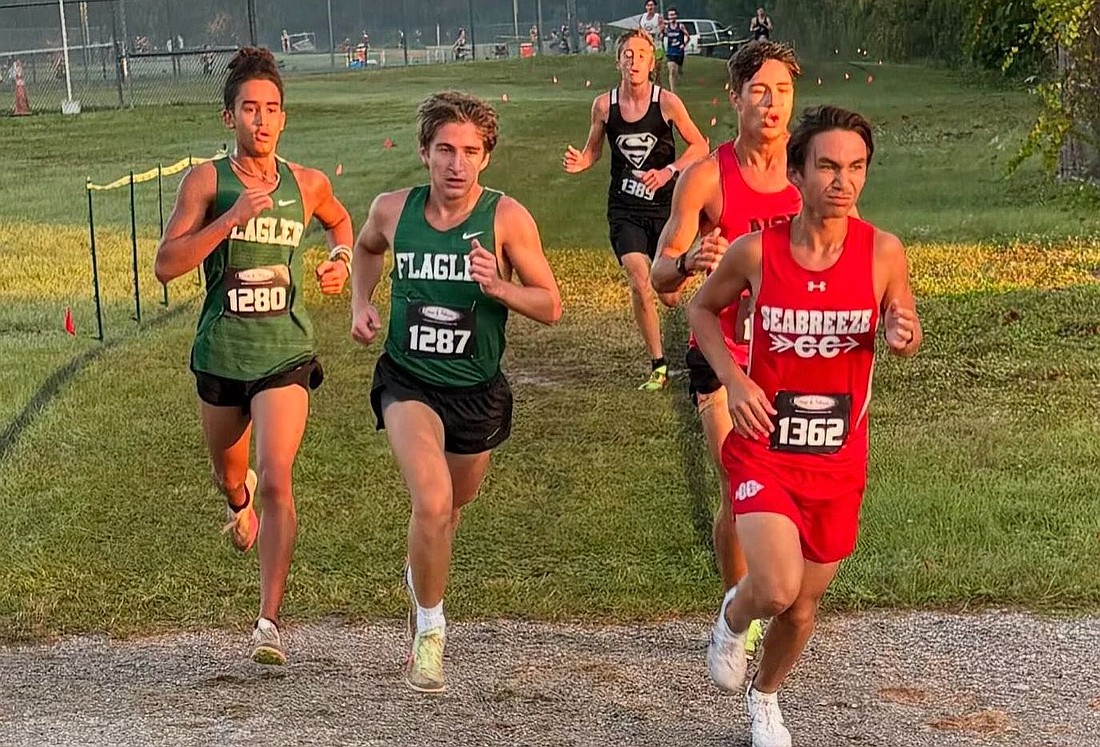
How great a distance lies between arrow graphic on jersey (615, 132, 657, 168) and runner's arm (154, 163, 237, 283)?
16.2 ft

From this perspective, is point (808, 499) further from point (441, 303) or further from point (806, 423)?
point (441, 303)

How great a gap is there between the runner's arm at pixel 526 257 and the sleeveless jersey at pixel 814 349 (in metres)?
0.91

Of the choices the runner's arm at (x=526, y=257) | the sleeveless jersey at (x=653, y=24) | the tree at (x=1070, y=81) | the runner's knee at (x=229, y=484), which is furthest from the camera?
the sleeveless jersey at (x=653, y=24)

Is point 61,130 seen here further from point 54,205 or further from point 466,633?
point 466,633

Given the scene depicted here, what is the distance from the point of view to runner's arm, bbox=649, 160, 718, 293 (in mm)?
5453

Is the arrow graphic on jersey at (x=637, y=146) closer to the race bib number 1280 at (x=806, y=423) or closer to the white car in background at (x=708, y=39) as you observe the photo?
the race bib number 1280 at (x=806, y=423)

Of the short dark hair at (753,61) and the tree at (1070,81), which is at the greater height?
the short dark hair at (753,61)

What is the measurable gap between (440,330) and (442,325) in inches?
0.8

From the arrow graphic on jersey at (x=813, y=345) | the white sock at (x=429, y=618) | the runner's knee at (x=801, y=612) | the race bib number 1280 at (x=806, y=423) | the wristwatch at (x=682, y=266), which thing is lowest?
the white sock at (x=429, y=618)

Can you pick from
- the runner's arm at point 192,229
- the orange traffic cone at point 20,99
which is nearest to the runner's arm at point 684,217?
the runner's arm at point 192,229

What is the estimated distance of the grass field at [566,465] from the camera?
21.4ft

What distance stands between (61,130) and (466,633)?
101 ft

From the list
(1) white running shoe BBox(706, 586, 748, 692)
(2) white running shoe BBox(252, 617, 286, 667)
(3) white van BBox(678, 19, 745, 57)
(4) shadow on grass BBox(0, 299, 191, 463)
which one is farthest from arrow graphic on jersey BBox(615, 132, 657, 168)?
(3) white van BBox(678, 19, 745, 57)

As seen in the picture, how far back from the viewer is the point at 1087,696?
523 centimetres
